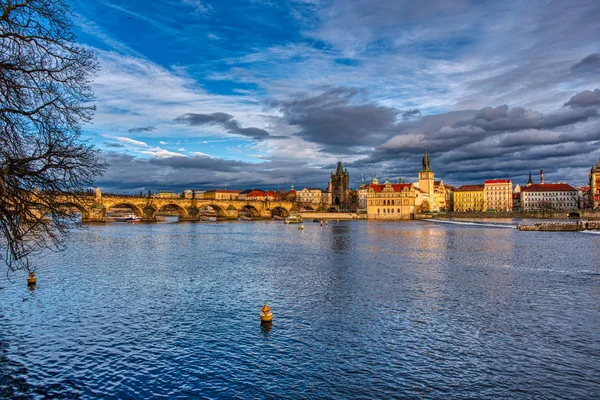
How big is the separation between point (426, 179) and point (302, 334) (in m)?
183

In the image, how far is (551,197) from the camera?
184750 millimetres

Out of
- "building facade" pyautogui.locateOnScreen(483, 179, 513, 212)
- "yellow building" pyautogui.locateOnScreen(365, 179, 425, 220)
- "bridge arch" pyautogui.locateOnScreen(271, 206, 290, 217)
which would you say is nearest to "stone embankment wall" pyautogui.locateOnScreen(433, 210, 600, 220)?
"yellow building" pyautogui.locateOnScreen(365, 179, 425, 220)

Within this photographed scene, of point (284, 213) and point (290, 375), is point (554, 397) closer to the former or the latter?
point (290, 375)

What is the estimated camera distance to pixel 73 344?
1476 cm

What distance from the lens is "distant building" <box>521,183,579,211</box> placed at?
182 meters

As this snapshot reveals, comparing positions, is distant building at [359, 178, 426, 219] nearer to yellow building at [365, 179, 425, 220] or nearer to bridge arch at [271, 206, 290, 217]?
yellow building at [365, 179, 425, 220]

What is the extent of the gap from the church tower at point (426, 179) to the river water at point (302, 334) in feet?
533

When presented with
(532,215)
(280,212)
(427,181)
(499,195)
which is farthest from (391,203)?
(499,195)

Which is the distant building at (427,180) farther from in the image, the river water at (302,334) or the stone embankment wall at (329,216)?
the river water at (302,334)

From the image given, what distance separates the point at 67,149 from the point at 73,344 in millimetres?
7531

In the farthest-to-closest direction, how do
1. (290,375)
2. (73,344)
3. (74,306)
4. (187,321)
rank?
1. (74,306)
2. (187,321)
3. (73,344)
4. (290,375)

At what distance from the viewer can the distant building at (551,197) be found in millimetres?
182125

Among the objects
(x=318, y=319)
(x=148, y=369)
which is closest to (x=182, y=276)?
(x=318, y=319)

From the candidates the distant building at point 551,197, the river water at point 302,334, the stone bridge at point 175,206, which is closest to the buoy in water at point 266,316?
the river water at point 302,334
